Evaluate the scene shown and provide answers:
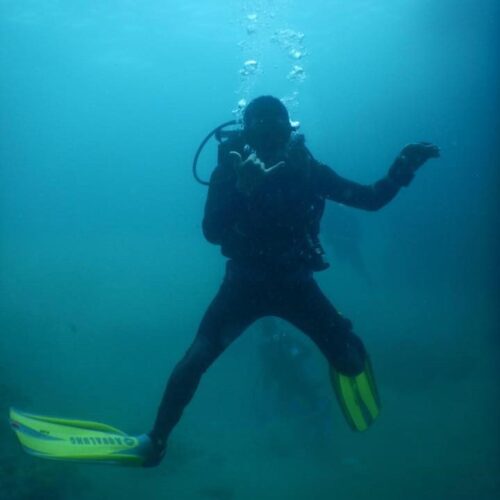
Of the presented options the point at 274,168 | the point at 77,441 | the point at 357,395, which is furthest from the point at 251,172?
the point at 77,441

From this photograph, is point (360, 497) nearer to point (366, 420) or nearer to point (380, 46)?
point (366, 420)

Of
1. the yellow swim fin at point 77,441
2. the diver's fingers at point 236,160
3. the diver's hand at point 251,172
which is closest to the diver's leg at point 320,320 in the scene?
the diver's hand at point 251,172

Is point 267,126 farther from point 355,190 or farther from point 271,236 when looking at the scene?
point 355,190

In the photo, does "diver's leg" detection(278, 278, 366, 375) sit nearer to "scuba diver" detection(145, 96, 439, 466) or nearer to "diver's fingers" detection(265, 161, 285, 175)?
"scuba diver" detection(145, 96, 439, 466)

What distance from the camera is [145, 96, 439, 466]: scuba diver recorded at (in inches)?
154

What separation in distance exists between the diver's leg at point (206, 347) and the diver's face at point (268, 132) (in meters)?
1.08

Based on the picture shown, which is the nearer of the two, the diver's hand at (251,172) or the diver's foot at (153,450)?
the diver's hand at (251,172)

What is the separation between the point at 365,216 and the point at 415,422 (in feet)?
135

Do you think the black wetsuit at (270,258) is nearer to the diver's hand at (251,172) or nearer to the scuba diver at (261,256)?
the scuba diver at (261,256)

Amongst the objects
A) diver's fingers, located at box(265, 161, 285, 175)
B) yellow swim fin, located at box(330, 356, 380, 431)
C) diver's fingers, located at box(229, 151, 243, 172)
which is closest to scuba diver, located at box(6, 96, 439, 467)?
diver's fingers, located at box(229, 151, 243, 172)

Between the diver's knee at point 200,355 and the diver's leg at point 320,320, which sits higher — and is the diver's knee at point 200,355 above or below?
below

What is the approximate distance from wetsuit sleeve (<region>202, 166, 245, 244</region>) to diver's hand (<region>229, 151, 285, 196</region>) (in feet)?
0.91

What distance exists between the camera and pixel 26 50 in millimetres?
30031

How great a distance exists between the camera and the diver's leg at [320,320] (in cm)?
416
